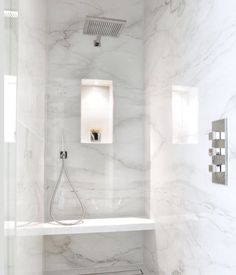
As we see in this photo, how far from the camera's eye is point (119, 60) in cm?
234

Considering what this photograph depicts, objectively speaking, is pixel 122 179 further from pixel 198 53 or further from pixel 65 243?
pixel 198 53

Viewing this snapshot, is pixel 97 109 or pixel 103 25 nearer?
pixel 103 25

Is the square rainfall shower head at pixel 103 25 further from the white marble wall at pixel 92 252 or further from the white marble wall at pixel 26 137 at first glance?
the white marble wall at pixel 92 252

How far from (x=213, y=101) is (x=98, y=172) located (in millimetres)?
1174

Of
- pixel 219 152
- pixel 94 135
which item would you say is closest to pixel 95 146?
pixel 94 135

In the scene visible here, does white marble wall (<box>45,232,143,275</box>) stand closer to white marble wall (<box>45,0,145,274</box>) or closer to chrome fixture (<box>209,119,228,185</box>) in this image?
white marble wall (<box>45,0,145,274</box>)

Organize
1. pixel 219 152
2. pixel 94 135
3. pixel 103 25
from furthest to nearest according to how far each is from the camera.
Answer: pixel 94 135, pixel 103 25, pixel 219 152

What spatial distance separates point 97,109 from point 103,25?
65 cm

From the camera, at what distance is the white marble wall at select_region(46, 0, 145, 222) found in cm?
221

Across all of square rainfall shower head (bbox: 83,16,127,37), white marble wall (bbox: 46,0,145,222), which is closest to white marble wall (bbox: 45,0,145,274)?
white marble wall (bbox: 46,0,145,222)

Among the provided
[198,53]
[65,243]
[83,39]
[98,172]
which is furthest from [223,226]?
[83,39]

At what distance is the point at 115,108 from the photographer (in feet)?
7.59

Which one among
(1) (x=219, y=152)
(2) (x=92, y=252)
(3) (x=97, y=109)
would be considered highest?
(3) (x=97, y=109)

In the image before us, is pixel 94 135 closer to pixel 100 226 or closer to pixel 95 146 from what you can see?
pixel 95 146
